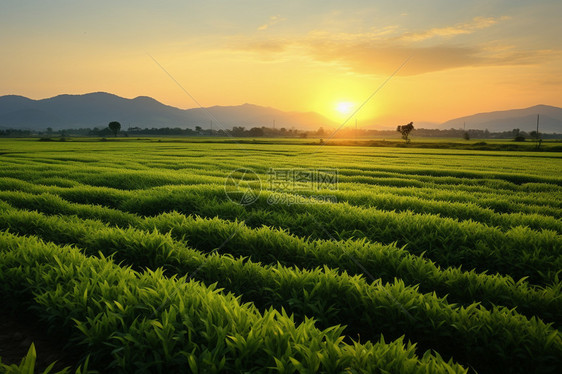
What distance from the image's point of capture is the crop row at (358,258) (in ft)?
13.6

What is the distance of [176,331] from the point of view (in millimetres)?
2984

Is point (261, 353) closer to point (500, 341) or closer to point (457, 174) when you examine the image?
point (500, 341)

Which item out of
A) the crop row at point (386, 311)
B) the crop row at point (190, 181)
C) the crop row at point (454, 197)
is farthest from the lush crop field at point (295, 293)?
the crop row at point (190, 181)

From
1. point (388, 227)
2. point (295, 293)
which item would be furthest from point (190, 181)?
point (295, 293)

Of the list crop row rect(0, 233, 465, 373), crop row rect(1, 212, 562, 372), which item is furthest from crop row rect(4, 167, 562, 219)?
crop row rect(0, 233, 465, 373)

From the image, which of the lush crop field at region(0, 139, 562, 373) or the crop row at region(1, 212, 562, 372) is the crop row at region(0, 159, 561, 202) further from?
the crop row at region(1, 212, 562, 372)

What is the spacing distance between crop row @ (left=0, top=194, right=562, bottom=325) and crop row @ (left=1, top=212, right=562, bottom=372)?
0.36 metres

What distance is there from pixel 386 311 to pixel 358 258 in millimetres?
1547

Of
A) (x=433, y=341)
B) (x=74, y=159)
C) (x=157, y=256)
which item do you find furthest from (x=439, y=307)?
(x=74, y=159)

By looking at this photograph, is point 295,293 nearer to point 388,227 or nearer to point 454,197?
point 388,227

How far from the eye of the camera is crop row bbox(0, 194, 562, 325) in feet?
13.6

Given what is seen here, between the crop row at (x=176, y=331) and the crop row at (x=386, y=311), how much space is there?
0.50m

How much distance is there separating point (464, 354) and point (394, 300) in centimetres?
84

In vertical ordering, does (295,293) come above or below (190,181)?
below
